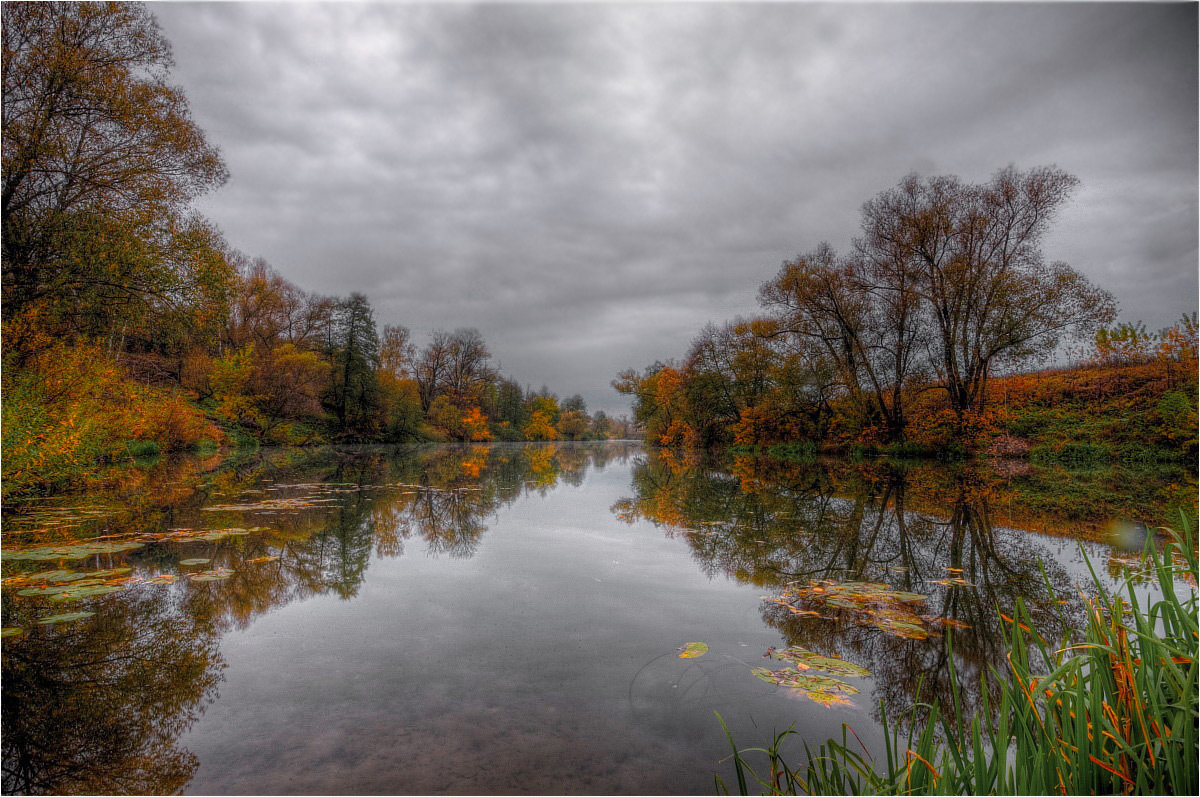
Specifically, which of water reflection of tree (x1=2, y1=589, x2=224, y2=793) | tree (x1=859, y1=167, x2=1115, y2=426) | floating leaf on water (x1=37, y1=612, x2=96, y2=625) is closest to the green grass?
water reflection of tree (x1=2, y1=589, x2=224, y2=793)

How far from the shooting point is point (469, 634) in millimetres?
3826

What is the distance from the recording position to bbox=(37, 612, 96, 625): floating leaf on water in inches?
149

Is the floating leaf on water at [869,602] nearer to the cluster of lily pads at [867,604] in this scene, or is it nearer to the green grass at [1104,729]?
the cluster of lily pads at [867,604]

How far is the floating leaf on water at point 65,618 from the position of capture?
3.78 metres

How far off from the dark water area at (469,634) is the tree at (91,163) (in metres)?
4.39

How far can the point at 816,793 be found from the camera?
81.2 inches

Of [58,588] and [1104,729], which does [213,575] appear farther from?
[1104,729]

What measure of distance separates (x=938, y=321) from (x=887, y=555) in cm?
1871

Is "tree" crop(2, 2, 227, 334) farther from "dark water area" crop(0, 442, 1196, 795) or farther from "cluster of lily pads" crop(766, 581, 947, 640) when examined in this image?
"cluster of lily pads" crop(766, 581, 947, 640)

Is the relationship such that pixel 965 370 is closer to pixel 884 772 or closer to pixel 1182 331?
pixel 1182 331

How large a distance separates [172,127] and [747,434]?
2756 cm

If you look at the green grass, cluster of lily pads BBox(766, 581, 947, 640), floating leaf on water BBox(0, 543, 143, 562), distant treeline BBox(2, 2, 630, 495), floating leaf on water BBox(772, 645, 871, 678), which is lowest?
floating leaf on water BBox(772, 645, 871, 678)

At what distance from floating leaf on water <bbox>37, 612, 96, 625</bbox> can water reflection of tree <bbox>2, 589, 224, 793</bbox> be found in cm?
7

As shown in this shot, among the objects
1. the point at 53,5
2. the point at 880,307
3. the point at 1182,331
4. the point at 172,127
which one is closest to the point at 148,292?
the point at 172,127
